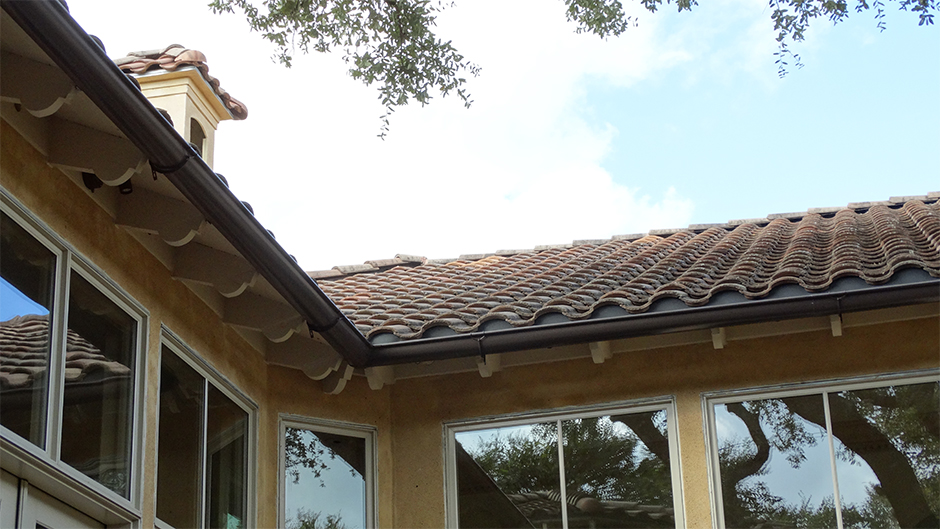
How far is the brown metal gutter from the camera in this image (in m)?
4.54

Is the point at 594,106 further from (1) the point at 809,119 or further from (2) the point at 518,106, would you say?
(1) the point at 809,119

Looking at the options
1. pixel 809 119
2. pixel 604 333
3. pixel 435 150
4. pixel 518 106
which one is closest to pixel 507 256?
pixel 604 333

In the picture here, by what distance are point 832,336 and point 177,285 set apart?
4.47 m

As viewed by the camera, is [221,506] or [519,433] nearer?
[221,506]

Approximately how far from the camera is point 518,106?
1210 inches

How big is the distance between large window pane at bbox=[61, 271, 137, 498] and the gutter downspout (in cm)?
77

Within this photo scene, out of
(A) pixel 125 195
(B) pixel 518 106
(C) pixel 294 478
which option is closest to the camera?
(A) pixel 125 195

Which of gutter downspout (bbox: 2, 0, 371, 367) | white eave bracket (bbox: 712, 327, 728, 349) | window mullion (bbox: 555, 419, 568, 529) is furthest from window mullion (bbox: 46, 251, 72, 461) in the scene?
white eave bracket (bbox: 712, 327, 728, 349)

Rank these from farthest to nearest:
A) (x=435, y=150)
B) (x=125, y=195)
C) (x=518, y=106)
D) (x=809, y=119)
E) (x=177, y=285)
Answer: (x=435, y=150) → (x=518, y=106) → (x=809, y=119) → (x=177, y=285) → (x=125, y=195)

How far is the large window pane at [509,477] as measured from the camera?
25.4ft

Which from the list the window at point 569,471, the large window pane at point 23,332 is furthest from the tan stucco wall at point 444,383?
the large window pane at point 23,332

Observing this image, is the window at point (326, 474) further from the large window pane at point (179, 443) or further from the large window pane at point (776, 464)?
the large window pane at point (776, 464)

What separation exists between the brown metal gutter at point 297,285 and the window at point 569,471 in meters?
0.89

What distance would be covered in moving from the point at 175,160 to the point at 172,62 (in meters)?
4.53
